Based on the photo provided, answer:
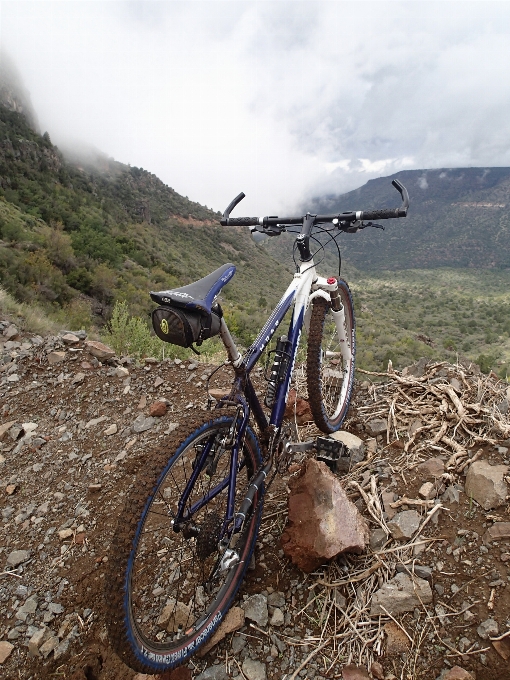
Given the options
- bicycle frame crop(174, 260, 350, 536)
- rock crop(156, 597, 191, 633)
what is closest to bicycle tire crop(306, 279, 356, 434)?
bicycle frame crop(174, 260, 350, 536)

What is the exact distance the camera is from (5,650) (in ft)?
6.51

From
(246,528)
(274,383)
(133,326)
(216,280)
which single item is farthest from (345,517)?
(133,326)

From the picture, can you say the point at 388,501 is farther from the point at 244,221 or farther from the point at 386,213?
the point at 244,221

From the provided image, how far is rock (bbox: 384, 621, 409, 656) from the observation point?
68.9 inches

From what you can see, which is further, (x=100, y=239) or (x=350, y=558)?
(x=100, y=239)

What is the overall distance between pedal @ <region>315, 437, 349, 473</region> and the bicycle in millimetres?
89

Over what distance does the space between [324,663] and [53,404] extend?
Result: 3.51 m

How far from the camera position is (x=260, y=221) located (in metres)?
2.98

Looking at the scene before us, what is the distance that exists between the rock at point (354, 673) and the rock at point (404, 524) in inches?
A: 25.7

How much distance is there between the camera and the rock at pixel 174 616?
196 cm

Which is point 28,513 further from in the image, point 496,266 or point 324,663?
point 496,266

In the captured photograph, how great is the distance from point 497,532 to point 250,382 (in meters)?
1.51

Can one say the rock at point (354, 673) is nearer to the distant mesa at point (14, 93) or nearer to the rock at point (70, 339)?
the rock at point (70, 339)

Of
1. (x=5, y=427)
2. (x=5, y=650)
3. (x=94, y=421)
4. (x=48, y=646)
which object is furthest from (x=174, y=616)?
(x=5, y=427)
